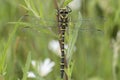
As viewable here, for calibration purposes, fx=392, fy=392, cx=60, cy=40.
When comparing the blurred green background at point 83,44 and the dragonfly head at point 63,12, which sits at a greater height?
the dragonfly head at point 63,12

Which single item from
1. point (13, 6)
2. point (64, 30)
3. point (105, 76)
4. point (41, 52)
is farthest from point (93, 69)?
point (64, 30)

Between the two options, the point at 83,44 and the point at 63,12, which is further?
the point at 83,44

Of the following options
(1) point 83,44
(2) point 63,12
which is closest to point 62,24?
(2) point 63,12

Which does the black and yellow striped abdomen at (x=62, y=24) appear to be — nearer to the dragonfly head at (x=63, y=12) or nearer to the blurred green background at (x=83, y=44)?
the dragonfly head at (x=63, y=12)

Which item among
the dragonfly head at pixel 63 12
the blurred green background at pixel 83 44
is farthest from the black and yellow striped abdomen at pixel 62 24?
Result: the blurred green background at pixel 83 44

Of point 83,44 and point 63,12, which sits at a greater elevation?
point 63,12

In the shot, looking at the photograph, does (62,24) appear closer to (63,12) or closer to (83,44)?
(63,12)

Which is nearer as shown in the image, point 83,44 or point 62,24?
point 62,24

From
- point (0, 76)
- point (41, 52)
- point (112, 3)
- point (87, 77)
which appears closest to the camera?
point (0, 76)

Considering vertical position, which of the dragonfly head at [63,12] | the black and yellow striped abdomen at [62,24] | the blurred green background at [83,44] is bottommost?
the blurred green background at [83,44]

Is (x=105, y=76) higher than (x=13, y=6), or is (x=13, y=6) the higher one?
(x=13, y=6)

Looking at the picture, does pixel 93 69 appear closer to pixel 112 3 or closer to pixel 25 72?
pixel 112 3
